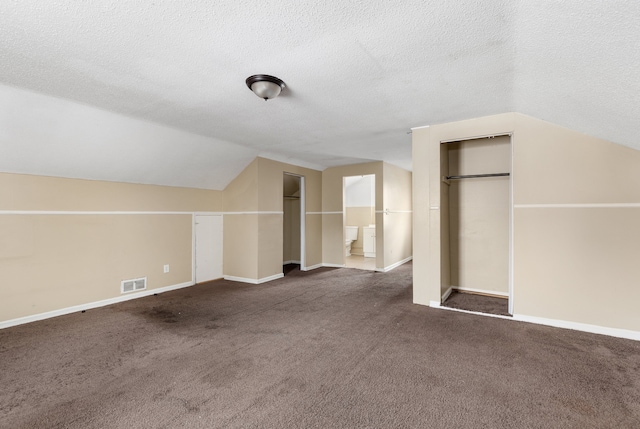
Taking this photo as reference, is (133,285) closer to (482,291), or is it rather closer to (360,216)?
(482,291)

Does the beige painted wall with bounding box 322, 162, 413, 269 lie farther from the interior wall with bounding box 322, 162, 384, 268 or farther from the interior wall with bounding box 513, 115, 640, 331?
the interior wall with bounding box 513, 115, 640, 331

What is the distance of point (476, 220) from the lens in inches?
180

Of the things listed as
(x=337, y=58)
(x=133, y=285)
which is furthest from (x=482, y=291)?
(x=133, y=285)

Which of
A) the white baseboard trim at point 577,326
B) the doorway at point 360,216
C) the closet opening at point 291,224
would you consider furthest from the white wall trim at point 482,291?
the closet opening at point 291,224

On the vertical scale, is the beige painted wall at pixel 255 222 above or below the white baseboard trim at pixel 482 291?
above

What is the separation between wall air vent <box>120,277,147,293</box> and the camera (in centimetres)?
429

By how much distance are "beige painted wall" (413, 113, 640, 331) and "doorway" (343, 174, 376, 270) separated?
4.93 meters

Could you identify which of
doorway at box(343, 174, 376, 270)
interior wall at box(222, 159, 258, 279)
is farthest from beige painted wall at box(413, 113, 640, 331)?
doorway at box(343, 174, 376, 270)

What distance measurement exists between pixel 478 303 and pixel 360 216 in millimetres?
5014

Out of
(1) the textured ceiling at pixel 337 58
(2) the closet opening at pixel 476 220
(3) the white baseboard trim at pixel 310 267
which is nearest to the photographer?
(1) the textured ceiling at pixel 337 58

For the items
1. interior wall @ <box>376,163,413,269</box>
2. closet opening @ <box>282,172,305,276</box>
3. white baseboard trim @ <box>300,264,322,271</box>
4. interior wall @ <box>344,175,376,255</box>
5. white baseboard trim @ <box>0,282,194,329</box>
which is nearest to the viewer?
white baseboard trim @ <box>0,282,194,329</box>

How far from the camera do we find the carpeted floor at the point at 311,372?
5.88 ft

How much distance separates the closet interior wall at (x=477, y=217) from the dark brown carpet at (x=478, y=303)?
0.17m

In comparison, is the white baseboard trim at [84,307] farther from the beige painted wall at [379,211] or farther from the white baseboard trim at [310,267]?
the beige painted wall at [379,211]
